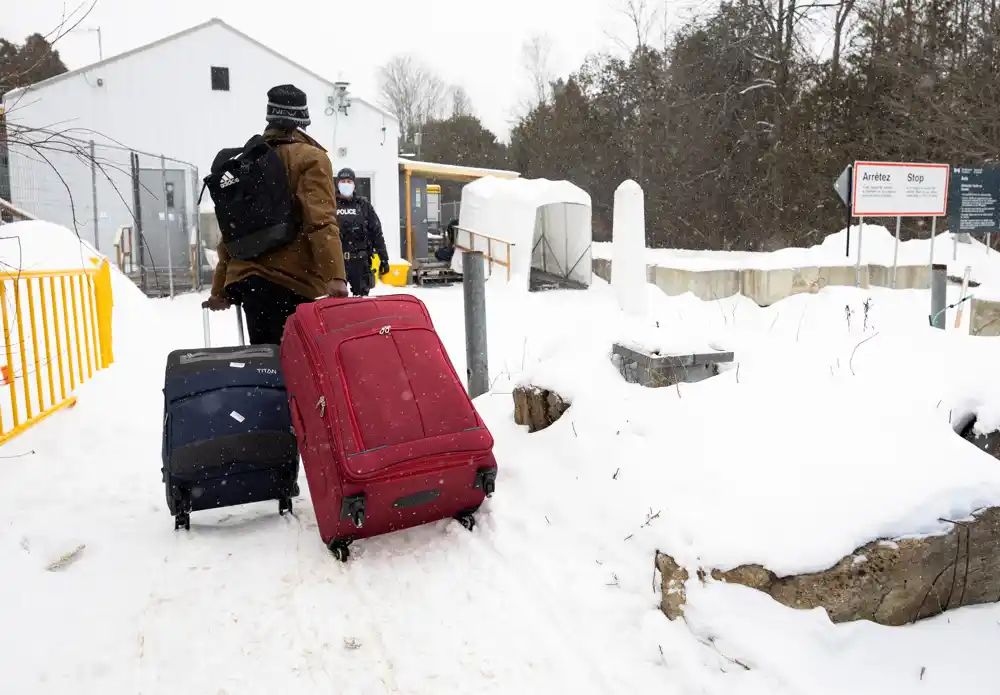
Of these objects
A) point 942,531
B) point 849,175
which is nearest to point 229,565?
point 942,531

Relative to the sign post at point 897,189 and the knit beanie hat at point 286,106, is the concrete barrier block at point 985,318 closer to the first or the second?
the sign post at point 897,189

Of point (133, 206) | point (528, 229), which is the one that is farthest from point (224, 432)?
point (528, 229)

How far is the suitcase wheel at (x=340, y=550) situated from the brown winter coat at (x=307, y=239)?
46.9 inches

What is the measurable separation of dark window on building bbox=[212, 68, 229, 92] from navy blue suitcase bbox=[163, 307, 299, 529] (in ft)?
52.1

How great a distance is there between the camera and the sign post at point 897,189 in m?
11.1

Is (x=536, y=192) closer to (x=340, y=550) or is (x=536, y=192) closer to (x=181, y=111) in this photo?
(x=181, y=111)

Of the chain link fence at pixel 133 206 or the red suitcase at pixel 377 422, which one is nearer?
the red suitcase at pixel 377 422

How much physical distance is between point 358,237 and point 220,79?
12760mm

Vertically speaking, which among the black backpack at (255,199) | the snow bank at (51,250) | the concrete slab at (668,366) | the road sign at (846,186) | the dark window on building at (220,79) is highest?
the dark window on building at (220,79)

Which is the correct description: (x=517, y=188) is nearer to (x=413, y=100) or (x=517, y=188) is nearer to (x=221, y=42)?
(x=221, y=42)

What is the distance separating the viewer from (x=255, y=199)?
10.9 ft

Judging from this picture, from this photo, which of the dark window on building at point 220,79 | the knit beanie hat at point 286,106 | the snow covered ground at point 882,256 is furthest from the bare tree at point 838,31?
the knit beanie hat at point 286,106

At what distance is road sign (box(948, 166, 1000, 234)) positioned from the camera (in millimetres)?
10281

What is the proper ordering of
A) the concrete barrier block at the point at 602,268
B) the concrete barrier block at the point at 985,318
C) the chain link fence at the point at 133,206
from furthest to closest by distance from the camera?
the concrete barrier block at the point at 602,268 < the chain link fence at the point at 133,206 < the concrete barrier block at the point at 985,318
